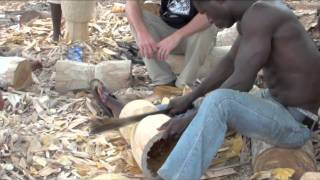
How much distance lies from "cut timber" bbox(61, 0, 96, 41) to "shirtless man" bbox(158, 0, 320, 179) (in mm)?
3821

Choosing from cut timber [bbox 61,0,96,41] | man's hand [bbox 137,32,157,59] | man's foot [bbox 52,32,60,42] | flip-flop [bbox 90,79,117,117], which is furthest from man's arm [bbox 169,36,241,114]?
man's foot [bbox 52,32,60,42]

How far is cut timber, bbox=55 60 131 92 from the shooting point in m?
6.15

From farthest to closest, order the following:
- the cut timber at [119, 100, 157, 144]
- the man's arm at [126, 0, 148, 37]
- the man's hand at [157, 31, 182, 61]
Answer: the man's arm at [126, 0, 148, 37], the man's hand at [157, 31, 182, 61], the cut timber at [119, 100, 157, 144]

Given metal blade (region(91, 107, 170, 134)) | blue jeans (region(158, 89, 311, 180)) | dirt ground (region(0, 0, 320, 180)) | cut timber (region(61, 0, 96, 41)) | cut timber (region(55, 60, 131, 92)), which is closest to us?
blue jeans (region(158, 89, 311, 180))

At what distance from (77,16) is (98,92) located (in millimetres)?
2204

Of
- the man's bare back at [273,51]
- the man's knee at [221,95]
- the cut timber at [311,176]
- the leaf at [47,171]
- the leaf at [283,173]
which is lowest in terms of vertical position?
the leaf at [47,171]

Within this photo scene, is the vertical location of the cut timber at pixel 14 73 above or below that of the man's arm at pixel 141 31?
below

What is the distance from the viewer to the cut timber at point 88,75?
6.15 metres

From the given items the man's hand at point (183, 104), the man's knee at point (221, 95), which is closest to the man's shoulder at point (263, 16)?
the man's knee at point (221, 95)

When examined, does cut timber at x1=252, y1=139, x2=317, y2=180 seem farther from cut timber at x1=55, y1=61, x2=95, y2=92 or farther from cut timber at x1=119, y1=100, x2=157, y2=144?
cut timber at x1=55, y1=61, x2=95, y2=92

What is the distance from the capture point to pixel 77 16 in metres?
7.64

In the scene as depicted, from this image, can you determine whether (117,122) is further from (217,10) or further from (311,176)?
(311,176)

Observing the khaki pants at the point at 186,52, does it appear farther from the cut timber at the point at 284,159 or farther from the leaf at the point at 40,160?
the cut timber at the point at 284,159

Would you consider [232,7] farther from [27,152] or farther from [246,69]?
[27,152]
